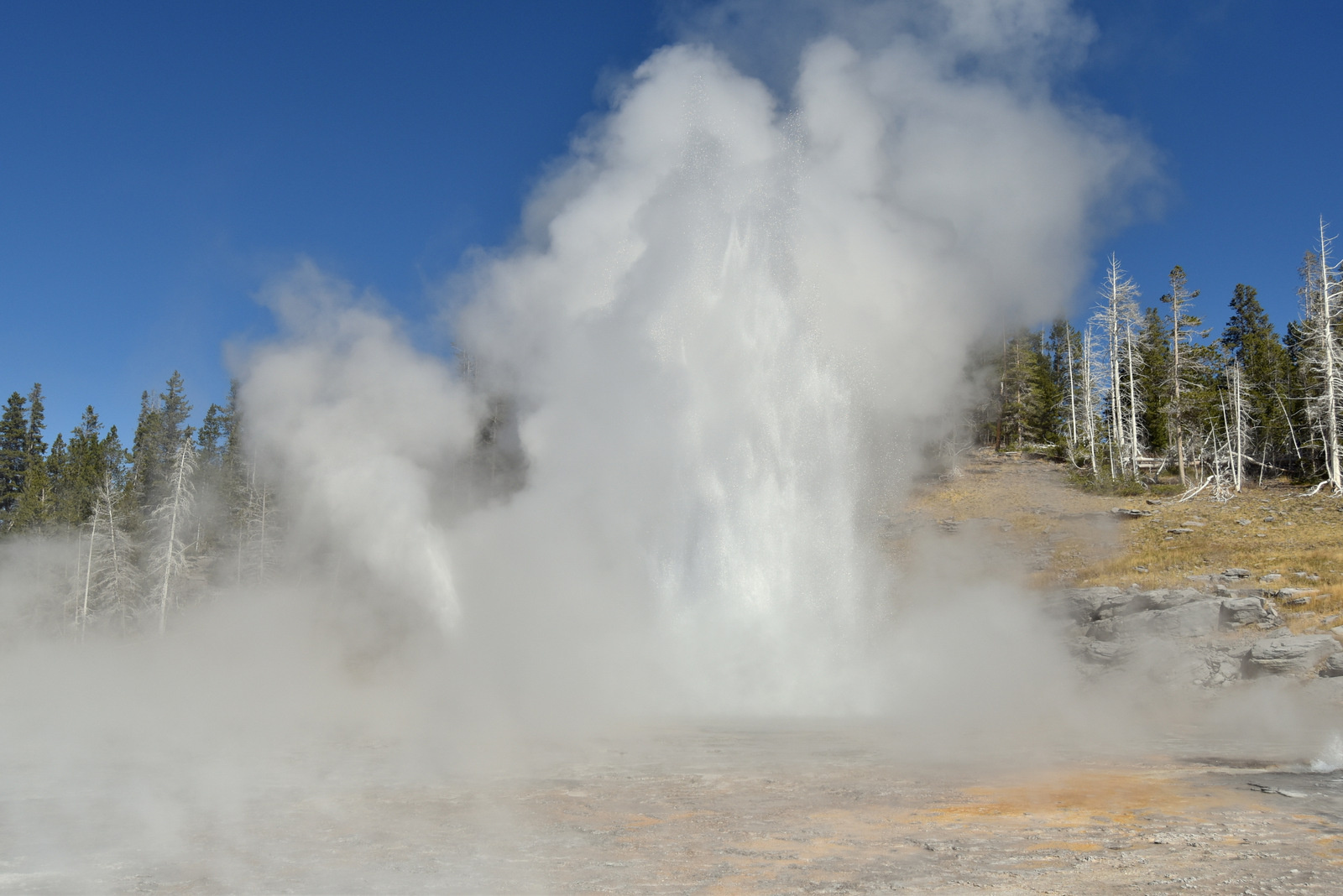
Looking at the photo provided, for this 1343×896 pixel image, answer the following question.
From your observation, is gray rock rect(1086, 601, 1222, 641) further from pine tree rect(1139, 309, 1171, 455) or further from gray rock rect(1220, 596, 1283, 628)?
pine tree rect(1139, 309, 1171, 455)

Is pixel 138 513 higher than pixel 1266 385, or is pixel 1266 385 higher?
pixel 1266 385

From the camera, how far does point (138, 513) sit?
38.2m

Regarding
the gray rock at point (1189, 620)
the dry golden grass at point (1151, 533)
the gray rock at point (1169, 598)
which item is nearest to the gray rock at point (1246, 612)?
the gray rock at point (1189, 620)

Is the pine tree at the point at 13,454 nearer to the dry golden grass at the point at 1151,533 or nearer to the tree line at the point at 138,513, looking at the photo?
the tree line at the point at 138,513

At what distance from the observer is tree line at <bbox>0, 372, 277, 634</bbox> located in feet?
98.1

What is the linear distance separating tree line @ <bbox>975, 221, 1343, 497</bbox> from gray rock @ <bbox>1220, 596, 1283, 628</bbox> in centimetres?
1493

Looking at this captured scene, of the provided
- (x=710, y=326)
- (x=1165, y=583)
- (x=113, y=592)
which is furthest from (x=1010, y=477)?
(x=113, y=592)

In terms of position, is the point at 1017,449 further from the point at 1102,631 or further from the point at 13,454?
the point at 13,454

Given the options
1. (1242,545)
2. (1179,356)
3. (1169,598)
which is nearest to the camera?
(1169,598)

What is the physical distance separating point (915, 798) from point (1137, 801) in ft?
6.11

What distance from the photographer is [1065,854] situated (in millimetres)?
5414

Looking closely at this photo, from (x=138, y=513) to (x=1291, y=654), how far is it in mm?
42934

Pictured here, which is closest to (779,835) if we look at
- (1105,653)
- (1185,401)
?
(1105,653)

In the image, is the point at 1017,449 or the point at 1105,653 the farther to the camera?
the point at 1017,449
